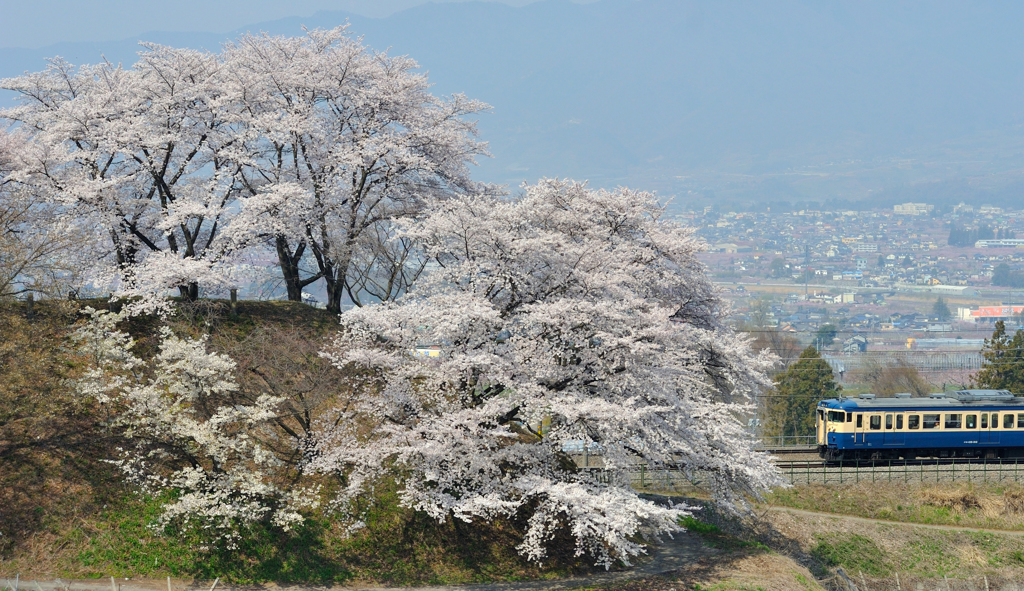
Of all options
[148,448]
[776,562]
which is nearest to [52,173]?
[148,448]

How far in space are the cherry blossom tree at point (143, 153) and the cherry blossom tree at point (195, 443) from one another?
4994 mm

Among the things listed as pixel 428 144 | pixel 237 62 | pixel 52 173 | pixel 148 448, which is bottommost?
pixel 148 448

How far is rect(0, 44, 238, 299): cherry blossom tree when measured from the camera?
86.1 feet

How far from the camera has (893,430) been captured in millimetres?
33844

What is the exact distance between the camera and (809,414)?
53.0m

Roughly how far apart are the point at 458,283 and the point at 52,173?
14324 millimetres

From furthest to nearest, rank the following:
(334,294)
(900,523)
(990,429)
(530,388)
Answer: (990,429) < (334,294) < (900,523) < (530,388)

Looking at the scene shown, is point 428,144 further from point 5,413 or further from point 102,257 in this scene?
point 5,413

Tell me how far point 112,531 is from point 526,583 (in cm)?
944

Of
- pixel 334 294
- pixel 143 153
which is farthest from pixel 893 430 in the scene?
pixel 143 153

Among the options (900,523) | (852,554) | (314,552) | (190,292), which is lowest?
(852,554)

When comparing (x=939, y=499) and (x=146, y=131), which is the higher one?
(x=146, y=131)

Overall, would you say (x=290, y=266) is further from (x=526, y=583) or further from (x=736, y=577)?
(x=736, y=577)

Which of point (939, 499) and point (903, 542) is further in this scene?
point (939, 499)
